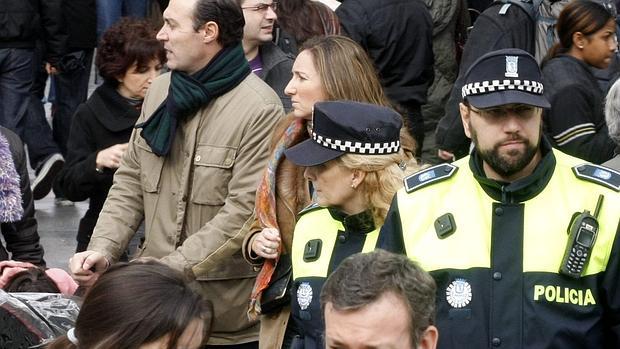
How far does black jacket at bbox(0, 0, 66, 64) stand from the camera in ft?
36.0

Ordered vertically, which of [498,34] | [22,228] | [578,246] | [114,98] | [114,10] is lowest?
[22,228]

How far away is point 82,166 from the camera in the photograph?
7.14 m

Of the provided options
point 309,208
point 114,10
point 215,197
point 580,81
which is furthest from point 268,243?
point 114,10

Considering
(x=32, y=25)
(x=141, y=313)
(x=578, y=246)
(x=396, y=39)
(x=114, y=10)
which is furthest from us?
(x=114, y=10)

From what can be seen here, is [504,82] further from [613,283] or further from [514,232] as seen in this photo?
[613,283]

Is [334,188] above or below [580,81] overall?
below

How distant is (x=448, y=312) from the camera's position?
4.61 metres

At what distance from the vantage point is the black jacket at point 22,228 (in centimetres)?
658

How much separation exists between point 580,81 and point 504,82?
2.30 m

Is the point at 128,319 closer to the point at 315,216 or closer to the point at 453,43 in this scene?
the point at 315,216

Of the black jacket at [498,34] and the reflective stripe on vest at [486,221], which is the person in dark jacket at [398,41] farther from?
the reflective stripe on vest at [486,221]

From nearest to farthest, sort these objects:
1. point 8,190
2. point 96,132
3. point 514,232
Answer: point 514,232
point 8,190
point 96,132

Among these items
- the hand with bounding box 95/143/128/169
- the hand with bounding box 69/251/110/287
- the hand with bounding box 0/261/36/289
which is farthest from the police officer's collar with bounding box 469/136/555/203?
the hand with bounding box 95/143/128/169

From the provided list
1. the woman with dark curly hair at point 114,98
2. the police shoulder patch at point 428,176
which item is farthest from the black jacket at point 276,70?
the police shoulder patch at point 428,176
